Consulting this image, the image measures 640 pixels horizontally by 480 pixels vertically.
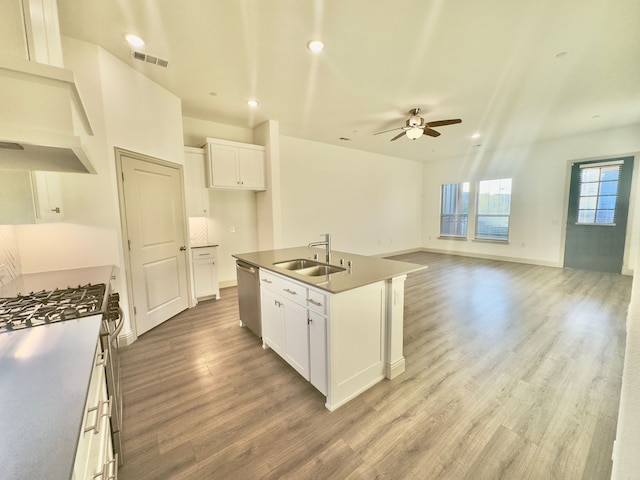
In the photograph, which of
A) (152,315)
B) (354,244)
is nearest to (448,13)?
(152,315)

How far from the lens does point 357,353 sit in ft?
6.44

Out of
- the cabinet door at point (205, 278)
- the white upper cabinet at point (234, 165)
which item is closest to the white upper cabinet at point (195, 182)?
the white upper cabinet at point (234, 165)

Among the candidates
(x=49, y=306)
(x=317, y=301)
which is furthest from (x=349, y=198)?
(x=49, y=306)

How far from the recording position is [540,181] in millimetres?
6137

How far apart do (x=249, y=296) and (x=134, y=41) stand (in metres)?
2.66

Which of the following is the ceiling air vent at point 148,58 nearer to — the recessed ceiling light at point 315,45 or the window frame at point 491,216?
the recessed ceiling light at point 315,45

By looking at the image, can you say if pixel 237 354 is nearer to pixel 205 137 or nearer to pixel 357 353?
pixel 357 353

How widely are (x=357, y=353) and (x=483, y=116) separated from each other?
14.6ft

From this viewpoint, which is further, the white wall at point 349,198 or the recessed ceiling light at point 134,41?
the white wall at point 349,198

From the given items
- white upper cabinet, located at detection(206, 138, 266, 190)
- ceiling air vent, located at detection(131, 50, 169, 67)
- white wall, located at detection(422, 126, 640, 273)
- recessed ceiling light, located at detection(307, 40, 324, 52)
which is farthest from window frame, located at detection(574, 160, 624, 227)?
ceiling air vent, located at detection(131, 50, 169, 67)

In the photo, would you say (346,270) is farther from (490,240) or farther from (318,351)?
(490,240)

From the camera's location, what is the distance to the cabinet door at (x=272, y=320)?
2.34 meters

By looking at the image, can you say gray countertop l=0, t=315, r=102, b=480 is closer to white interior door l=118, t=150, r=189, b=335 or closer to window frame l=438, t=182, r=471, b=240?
white interior door l=118, t=150, r=189, b=335

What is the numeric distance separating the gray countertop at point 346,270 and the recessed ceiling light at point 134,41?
7.28 ft
